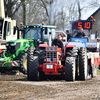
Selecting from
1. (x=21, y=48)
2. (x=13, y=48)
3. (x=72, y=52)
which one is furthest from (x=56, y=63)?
(x=13, y=48)

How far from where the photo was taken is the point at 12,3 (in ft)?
99.9

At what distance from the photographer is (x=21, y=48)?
14211 millimetres

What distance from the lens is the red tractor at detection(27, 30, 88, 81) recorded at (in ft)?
34.5

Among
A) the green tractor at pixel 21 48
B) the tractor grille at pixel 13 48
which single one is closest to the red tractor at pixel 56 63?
the green tractor at pixel 21 48

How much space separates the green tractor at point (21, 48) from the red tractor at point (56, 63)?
4.99ft

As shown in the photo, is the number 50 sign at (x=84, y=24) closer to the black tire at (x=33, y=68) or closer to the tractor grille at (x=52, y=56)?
the tractor grille at (x=52, y=56)

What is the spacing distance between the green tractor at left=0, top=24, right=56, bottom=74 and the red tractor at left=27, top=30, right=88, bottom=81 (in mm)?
1520

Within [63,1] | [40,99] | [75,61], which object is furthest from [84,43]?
[63,1]

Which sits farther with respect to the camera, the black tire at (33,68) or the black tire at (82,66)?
the black tire at (82,66)

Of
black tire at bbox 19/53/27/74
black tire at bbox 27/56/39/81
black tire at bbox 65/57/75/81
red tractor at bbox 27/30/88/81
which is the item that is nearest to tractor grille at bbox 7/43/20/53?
black tire at bbox 19/53/27/74

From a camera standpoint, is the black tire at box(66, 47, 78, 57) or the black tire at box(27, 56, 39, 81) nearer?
the black tire at box(27, 56, 39, 81)

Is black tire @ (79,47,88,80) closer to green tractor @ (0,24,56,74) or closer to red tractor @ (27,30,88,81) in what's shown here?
red tractor @ (27,30,88,81)

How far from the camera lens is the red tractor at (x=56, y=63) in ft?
34.5

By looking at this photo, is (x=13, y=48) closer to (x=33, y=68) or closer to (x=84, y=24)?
(x=33, y=68)
